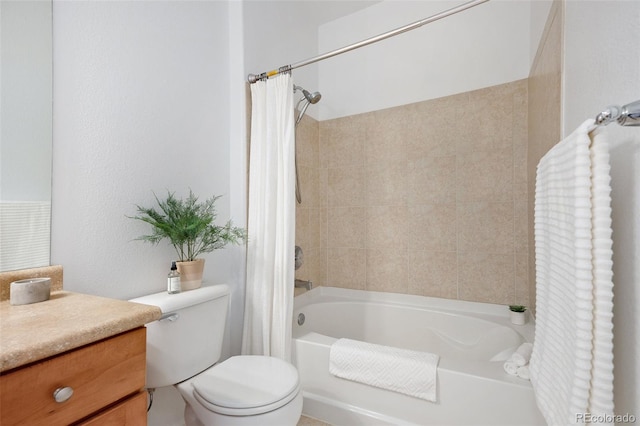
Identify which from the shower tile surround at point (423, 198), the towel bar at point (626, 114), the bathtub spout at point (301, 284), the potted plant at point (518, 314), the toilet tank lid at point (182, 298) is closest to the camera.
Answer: the towel bar at point (626, 114)

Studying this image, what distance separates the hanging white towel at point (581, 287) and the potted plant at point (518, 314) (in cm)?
103

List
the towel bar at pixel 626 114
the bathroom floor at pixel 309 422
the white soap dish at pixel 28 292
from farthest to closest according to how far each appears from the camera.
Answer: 1. the bathroom floor at pixel 309 422
2. the white soap dish at pixel 28 292
3. the towel bar at pixel 626 114

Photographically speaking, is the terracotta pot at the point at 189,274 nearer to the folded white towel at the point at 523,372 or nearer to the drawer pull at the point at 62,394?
the drawer pull at the point at 62,394

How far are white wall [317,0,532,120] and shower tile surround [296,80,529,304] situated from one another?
0.10 m

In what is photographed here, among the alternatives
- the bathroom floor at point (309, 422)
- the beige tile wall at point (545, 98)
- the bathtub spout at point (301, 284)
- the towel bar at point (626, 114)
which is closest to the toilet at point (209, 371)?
the bathroom floor at point (309, 422)

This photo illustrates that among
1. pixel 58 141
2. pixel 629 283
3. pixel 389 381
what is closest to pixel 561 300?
pixel 629 283

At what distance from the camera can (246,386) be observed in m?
1.15

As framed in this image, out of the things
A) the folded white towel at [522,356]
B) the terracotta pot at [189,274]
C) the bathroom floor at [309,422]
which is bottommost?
the bathroom floor at [309,422]

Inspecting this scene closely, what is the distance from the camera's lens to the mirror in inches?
36.5

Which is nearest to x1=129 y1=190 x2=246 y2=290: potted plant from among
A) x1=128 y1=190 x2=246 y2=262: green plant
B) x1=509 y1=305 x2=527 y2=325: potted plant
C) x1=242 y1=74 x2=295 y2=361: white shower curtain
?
x1=128 y1=190 x2=246 y2=262: green plant

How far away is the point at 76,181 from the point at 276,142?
90 cm

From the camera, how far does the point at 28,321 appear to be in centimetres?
70

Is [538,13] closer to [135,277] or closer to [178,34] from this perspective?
[178,34]

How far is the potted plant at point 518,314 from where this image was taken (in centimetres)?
173
